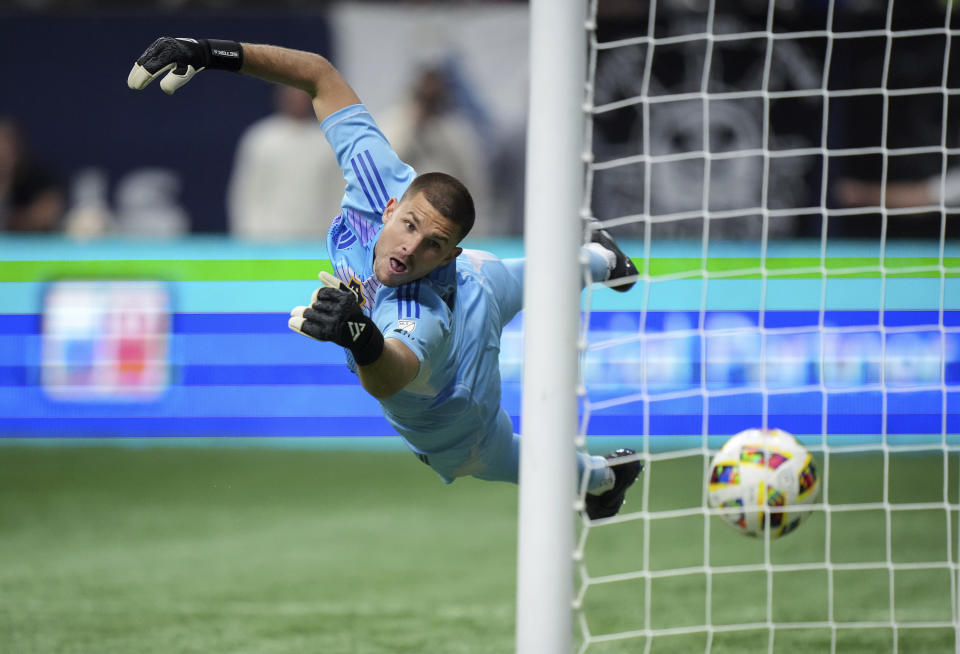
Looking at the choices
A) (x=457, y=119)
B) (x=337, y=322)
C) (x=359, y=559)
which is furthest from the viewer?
(x=457, y=119)

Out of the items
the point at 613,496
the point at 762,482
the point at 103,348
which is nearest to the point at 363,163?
the point at 613,496

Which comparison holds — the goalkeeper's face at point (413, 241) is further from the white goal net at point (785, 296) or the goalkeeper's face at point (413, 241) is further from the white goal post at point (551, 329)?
the white goal net at point (785, 296)

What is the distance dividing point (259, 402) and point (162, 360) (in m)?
0.61

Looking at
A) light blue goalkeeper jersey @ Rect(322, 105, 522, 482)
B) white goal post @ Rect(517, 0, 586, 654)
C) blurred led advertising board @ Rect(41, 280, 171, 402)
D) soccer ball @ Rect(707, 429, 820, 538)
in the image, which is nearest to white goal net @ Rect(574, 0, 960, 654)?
soccer ball @ Rect(707, 429, 820, 538)

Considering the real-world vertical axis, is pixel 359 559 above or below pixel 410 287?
below

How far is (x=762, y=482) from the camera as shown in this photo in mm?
3818

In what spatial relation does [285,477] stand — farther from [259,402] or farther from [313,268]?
[313,268]

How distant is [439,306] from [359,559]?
7.30ft

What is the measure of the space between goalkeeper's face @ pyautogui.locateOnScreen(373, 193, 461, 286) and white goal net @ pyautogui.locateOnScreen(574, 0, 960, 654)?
1978 millimetres

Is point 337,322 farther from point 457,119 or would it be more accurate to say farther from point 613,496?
point 457,119

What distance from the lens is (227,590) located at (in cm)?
486

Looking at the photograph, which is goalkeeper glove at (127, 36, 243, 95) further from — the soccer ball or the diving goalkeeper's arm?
the soccer ball

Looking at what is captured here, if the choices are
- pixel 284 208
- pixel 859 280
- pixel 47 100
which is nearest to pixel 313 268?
pixel 284 208

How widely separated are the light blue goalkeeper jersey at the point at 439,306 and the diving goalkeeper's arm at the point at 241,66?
0.07 metres
